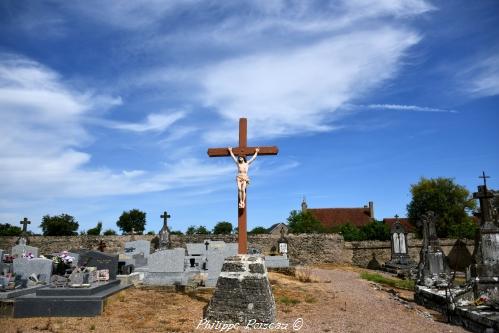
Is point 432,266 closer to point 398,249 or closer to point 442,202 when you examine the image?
point 398,249

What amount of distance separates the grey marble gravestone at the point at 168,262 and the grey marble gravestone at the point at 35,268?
2943 millimetres

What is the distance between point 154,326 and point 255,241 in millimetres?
20349

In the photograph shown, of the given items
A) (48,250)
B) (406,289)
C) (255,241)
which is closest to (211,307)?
(406,289)

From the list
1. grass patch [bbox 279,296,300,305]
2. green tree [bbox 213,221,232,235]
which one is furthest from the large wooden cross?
green tree [bbox 213,221,232,235]

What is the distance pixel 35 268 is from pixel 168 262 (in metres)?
3.73

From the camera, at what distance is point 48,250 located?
26141 mm

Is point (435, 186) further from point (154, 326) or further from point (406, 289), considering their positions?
point (154, 326)

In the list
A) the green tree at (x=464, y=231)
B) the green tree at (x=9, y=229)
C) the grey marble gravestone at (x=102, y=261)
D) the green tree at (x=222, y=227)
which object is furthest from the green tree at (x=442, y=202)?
the green tree at (x=9, y=229)

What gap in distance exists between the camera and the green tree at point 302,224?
38.2 metres

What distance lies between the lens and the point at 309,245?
26.1 meters

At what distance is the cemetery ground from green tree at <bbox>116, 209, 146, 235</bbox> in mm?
44626

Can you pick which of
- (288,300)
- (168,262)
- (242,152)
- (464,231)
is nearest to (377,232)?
(464,231)

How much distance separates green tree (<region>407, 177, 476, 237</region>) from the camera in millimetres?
35188
